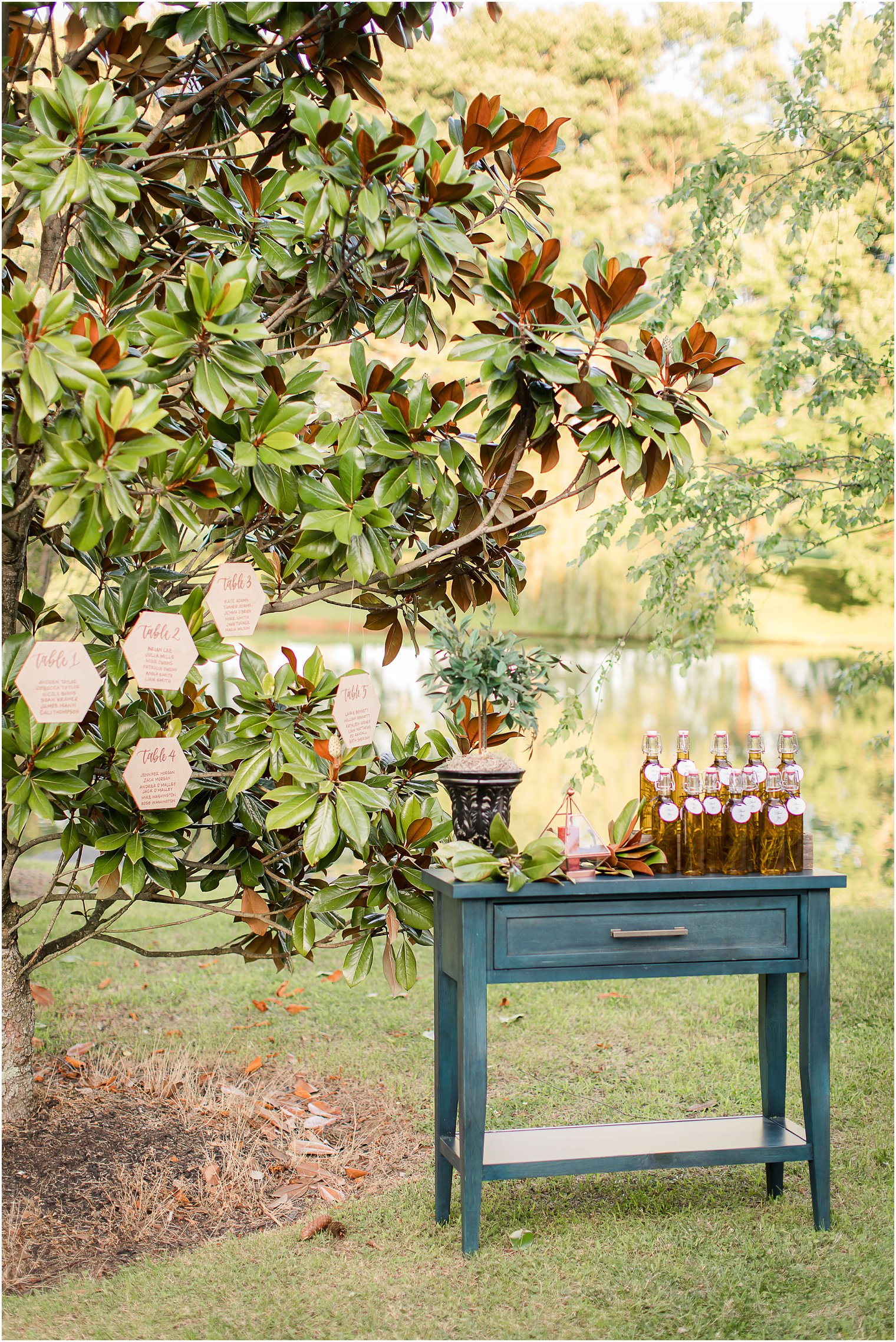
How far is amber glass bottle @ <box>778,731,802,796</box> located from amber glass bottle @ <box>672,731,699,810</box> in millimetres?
163

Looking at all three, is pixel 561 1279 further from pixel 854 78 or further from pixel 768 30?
pixel 768 30

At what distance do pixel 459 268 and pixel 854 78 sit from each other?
5304 millimetres

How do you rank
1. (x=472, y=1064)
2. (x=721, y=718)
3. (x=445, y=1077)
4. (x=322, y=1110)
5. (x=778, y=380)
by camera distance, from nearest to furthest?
(x=472, y=1064) < (x=445, y=1077) < (x=322, y=1110) < (x=778, y=380) < (x=721, y=718)

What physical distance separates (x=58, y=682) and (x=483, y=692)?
78cm

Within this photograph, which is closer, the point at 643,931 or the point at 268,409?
the point at 268,409

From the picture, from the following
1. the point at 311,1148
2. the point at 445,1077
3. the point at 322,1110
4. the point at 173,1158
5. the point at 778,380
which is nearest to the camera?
the point at 445,1077

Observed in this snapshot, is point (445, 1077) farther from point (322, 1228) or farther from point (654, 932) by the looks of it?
point (654, 932)

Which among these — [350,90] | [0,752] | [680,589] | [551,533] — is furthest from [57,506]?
[551,533]

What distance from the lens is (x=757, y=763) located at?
2150mm

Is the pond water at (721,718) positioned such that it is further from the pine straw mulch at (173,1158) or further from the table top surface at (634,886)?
the table top surface at (634,886)

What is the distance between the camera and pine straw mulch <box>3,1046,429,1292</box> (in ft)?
6.91

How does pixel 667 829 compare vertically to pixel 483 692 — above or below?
below

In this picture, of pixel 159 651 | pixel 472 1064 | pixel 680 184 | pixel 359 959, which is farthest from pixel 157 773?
pixel 680 184

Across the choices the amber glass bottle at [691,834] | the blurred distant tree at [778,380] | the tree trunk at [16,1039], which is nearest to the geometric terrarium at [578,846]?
the amber glass bottle at [691,834]
